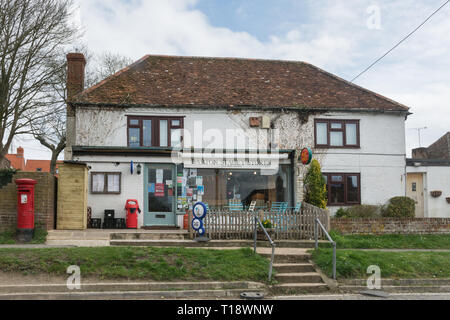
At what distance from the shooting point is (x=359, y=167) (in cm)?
1997

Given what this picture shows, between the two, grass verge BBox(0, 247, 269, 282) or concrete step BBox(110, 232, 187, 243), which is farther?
concrete step BBox(110, 232, 187, 243)

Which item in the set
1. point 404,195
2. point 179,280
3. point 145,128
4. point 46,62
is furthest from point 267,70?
point 179,280

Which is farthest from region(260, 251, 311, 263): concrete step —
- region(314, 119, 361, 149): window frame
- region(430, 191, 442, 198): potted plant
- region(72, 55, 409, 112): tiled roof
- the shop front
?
region(430, 191, 442, 198): potted plant

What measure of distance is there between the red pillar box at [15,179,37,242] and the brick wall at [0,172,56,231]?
547 millimetres

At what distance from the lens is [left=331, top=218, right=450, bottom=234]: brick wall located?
54.2 ft

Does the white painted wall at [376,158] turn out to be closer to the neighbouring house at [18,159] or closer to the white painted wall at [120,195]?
the white painted wall at [120,195]

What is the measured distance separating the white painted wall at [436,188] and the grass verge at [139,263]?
1459 centimetres

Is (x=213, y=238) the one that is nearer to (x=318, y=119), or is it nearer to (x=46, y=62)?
(x=318, y=119)

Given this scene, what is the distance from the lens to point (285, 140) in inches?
773

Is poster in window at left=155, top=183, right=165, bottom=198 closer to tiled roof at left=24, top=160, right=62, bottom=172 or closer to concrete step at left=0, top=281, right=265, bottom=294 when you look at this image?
concrete step at left=0, top=281, right=265, bottom=294

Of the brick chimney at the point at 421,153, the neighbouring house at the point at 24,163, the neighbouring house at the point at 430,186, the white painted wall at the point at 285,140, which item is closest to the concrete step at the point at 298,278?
the white painted wall at the point at 285,140

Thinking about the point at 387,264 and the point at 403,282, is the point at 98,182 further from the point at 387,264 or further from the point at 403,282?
the point at 403,282

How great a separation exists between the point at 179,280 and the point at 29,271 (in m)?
3.41

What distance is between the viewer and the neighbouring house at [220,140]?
58.4ft
